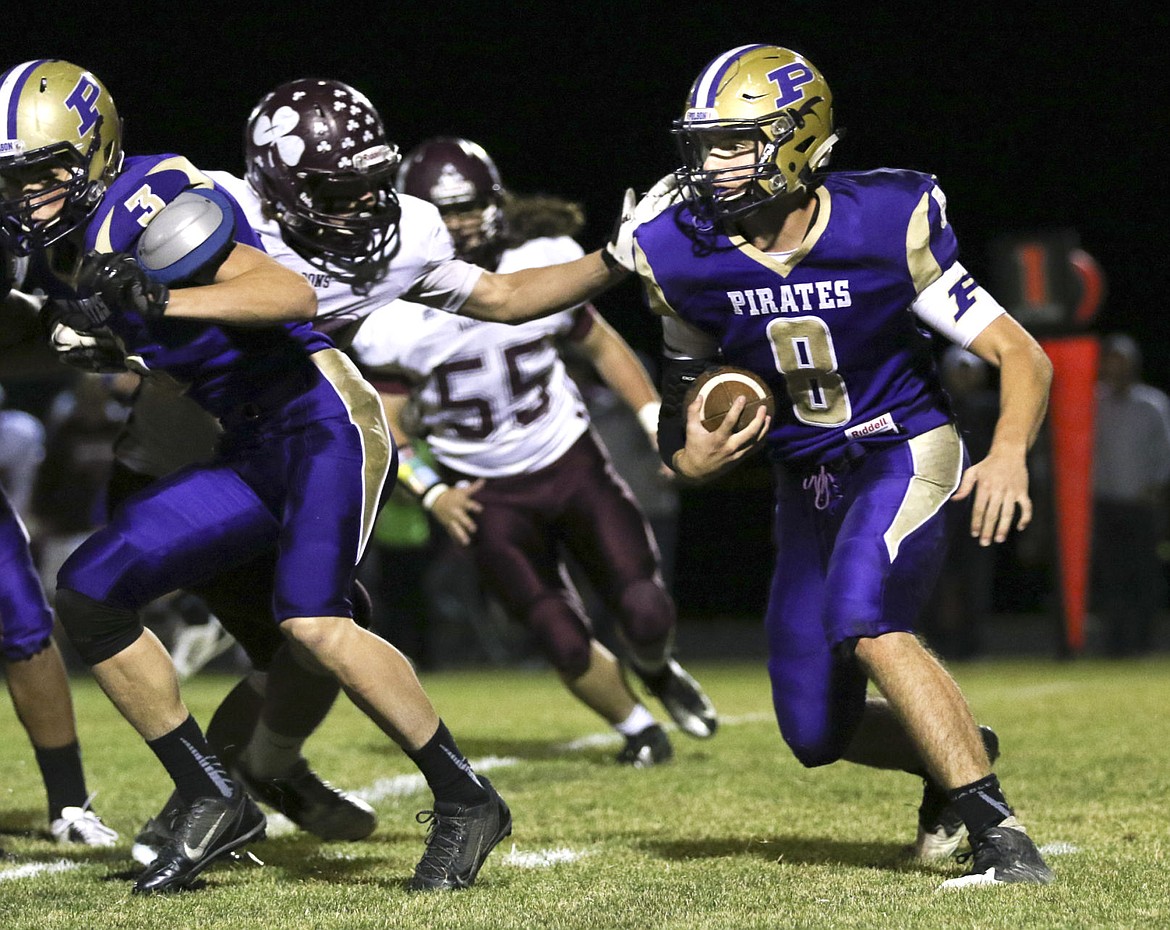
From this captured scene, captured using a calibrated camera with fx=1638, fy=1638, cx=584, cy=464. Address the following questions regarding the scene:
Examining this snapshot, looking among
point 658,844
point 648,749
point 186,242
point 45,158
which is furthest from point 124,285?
point 648,749

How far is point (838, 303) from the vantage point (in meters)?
3.04

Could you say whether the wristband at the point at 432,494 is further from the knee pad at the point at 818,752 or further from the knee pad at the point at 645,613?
the knee pad at the point at 818,752

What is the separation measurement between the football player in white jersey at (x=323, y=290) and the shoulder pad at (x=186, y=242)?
236 millimetres

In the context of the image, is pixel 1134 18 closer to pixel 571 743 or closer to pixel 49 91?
pixel 571 743

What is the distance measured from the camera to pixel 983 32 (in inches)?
500

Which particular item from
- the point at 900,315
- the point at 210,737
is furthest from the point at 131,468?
the point at 900,315

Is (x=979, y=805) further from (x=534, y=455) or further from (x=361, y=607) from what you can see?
(x=534, y=455)

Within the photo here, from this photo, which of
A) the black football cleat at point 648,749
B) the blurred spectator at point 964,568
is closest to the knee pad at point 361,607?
the black football cleat at point 648,749

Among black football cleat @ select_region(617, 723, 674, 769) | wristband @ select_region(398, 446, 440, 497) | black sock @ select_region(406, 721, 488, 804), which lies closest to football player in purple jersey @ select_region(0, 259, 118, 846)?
black sock @ select_region(406, 721, 488, 804)

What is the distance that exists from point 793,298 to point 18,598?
6.01 feet

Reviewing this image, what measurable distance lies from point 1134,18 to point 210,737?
11.2 meters

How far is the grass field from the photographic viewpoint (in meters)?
2.65

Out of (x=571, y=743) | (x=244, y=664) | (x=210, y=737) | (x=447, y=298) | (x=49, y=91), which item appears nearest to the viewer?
(x=49, y=91)

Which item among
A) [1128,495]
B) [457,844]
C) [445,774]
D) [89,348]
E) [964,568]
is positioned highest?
[89,348]
